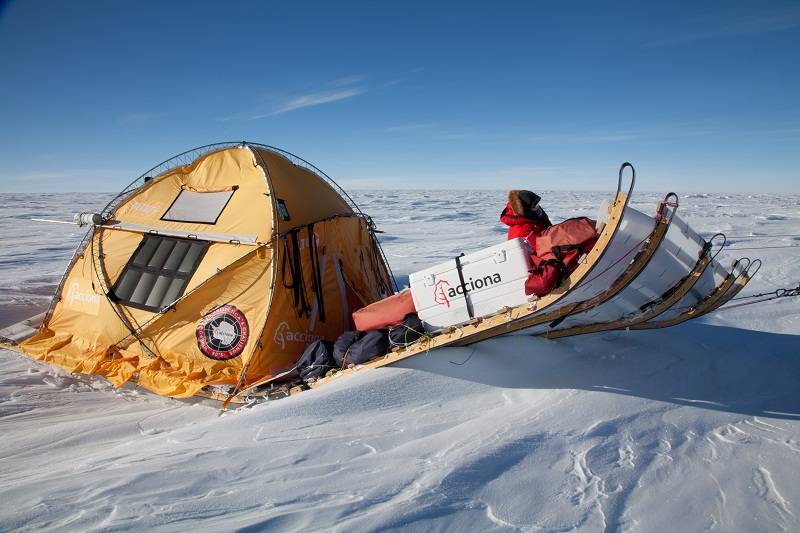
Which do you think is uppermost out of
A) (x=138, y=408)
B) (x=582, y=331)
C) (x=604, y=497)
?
(x=582, y=331)

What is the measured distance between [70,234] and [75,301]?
14.3 meters

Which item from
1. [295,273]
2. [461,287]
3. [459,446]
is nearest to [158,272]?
[295,273]

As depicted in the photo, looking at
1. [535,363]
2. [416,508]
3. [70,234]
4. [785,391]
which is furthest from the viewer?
[70,234]

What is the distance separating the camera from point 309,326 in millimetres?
5379

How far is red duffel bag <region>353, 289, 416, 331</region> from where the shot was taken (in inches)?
180

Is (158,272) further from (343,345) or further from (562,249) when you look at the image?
(562,249)

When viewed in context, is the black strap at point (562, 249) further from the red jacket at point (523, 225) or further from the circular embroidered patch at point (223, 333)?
the circular embroidered patch at point (223, 333)

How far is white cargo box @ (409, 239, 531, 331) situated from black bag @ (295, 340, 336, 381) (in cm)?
107

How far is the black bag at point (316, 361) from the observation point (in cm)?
470

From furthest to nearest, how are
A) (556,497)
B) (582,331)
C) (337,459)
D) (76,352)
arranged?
(76,352) < (582,331) < (337,459) < (556,497)

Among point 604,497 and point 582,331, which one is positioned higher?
point 582,331

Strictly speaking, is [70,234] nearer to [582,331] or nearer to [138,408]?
[138,408]

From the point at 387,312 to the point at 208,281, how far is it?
2019mm

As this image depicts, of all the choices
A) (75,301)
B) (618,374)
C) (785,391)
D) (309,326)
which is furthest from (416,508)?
(75,301)
